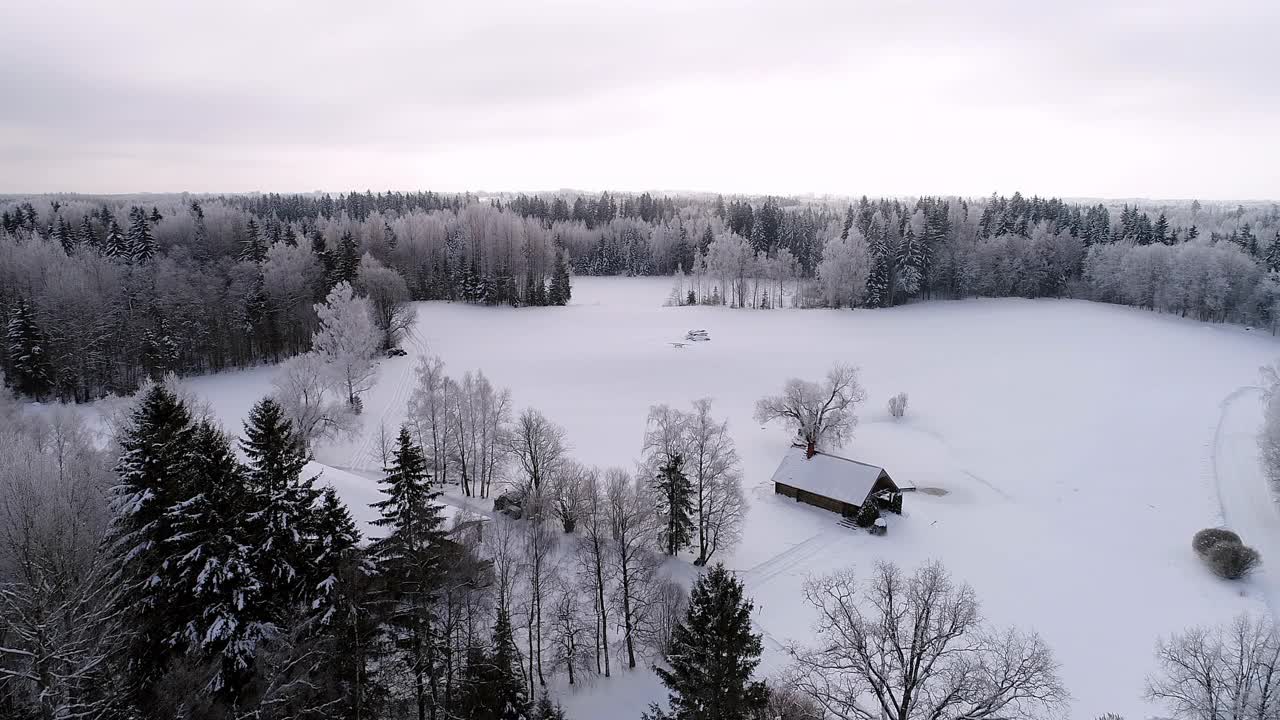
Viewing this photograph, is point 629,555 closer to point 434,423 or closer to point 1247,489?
point 434,423

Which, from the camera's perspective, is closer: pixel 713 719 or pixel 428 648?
pixel 713 719

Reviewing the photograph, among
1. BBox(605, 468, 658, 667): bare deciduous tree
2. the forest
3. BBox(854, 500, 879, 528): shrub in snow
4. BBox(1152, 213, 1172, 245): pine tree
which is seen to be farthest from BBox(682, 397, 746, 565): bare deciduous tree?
BBox(1152, 213, 1172, 245): pine tree

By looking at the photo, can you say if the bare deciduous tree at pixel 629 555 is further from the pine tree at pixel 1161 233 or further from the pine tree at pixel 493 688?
the pine tree at pixel 1161 233

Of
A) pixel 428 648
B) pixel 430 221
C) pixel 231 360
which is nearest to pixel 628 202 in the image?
pixel 430 221

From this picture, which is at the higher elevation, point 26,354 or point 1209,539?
point 26,354

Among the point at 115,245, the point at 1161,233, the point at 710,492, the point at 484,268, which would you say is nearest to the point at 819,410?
the point at 710,492

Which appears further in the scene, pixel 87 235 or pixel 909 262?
pixel 909 262

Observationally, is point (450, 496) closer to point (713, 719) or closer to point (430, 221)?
point (713, 719)
